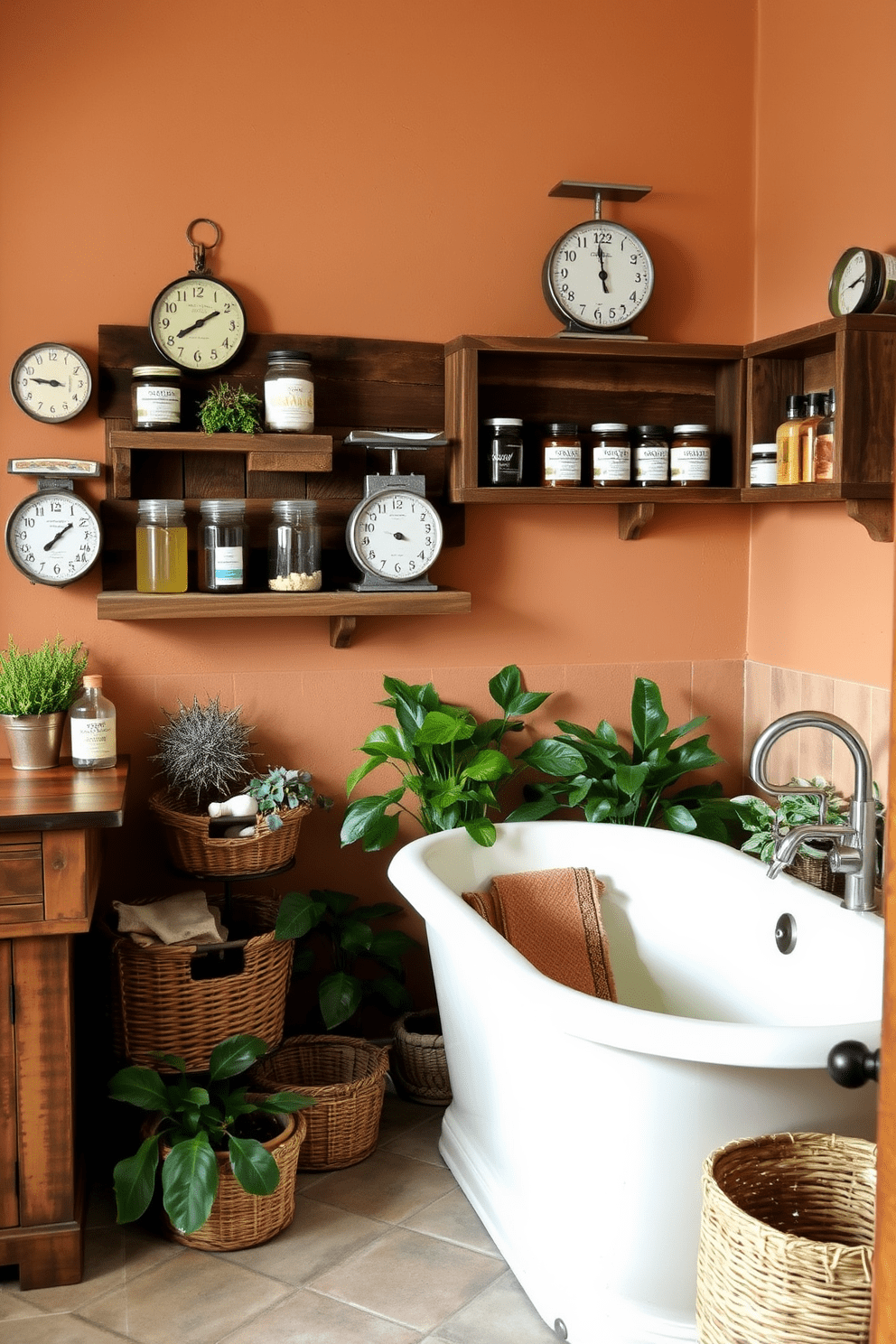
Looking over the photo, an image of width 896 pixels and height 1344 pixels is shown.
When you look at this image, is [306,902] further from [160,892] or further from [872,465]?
[872,465]

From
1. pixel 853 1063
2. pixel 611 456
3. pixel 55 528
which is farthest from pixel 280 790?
pixel 853 1063

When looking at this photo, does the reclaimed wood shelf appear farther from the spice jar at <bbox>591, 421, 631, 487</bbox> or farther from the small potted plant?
the spice jar at <bbox>591, 421, 631, 487</bbox>

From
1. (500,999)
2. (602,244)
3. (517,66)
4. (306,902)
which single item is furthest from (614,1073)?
(517,66)

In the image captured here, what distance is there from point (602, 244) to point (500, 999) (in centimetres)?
175

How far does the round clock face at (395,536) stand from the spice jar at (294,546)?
3.4 inches

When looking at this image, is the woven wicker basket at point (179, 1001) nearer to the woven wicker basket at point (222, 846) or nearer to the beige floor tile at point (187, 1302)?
the woven wicker basket at point (222, 846)

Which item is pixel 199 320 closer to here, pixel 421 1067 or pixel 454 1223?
pixel 421 1067

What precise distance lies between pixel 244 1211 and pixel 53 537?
141 centimetres

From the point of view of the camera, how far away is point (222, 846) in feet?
8.34

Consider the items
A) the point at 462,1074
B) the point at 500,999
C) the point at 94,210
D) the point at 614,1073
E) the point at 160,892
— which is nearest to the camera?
the point at 614,1073

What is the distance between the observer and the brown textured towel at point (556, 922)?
98.3 inches

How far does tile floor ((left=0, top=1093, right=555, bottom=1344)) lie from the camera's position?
2.05m

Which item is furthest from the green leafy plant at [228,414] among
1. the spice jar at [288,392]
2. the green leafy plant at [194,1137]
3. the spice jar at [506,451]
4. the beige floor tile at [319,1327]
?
the beige floor tile at [319,1327]

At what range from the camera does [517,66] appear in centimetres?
289
